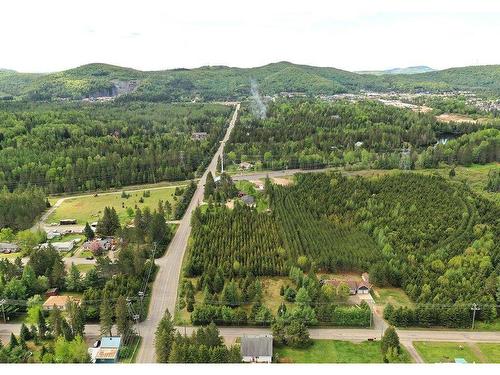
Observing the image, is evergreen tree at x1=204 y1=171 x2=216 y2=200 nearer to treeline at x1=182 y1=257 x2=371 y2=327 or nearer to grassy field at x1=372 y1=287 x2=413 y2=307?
treeline at x1=182 y1=257 x2=371 y2=327

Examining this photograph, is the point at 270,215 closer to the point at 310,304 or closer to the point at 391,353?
the point at 310,304

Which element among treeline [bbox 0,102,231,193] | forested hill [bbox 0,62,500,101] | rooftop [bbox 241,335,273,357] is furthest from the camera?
forested hill [bbox 0,62,500,101]

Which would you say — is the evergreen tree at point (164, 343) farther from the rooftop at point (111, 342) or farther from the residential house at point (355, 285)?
the residential house at point (355, 285)

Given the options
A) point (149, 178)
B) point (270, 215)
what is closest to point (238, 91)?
point (149, 178)

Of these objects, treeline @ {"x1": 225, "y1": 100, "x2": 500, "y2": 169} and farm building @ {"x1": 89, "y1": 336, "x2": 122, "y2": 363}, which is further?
treeline @ {"x1": 225, "y1": 100, "x2": 500, "y2": 169}

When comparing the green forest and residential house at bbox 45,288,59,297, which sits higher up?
the green forest

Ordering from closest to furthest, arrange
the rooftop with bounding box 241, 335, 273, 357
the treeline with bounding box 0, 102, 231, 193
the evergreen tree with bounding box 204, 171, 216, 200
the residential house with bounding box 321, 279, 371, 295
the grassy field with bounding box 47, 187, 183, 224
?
the rooftop with bounding box 241, 335, 273, 357 < the residential house with bounding box 321, 279, 371, 295 < the grassy field with bounding box 47, 187, 183, 224 < the evergreen tree with bounding box 204, 171, 216, 200 < the treeline with bounding box 0, 102, 231, 193

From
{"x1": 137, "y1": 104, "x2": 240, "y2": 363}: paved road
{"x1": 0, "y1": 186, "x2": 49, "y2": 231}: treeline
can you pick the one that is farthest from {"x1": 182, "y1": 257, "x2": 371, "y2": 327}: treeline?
{"x1": 0, "y1": 186, "x2": 49, "y2": 231}: treeline
